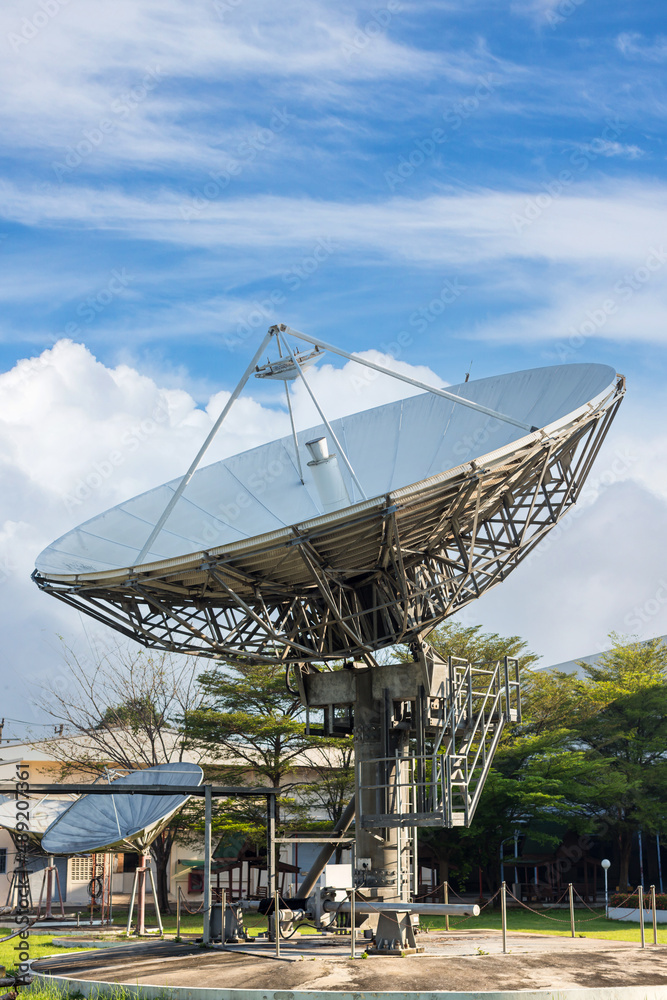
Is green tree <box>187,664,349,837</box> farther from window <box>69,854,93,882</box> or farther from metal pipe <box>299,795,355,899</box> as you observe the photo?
metal pipe <box>299,795,355,899</box>

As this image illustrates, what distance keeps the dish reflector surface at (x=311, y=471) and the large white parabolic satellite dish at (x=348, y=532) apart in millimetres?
38

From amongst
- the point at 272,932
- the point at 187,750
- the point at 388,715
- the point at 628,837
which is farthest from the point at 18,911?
the point at 628,837

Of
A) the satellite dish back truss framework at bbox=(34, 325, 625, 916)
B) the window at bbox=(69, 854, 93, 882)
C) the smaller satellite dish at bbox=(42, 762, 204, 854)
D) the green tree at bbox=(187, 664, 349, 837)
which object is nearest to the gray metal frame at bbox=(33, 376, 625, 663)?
the satellite dish back truss framework at bbox=(34, 325, 625, 916)

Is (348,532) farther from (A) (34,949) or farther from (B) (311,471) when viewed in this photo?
(A) (34,949)

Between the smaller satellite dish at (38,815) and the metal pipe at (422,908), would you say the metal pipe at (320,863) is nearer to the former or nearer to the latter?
the metal pipe at (422,908)

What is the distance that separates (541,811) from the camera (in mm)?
40625

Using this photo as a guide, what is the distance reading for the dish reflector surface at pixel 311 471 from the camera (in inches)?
859

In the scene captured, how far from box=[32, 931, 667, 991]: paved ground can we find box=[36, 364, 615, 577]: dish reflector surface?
295 inches

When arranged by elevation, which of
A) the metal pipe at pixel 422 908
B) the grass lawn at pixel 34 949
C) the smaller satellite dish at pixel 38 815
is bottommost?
the grass lawn at pixel 34 949

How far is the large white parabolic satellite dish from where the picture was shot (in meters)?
19.6

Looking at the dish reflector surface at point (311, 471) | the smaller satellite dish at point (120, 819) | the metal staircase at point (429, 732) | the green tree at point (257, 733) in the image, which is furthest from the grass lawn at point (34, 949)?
the green tree at point (257, 733)

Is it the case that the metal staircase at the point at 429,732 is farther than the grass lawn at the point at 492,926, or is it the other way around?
the grass lawn at the point at 492,926

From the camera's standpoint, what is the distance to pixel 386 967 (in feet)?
56.9

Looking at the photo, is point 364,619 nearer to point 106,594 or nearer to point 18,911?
point 106,594
